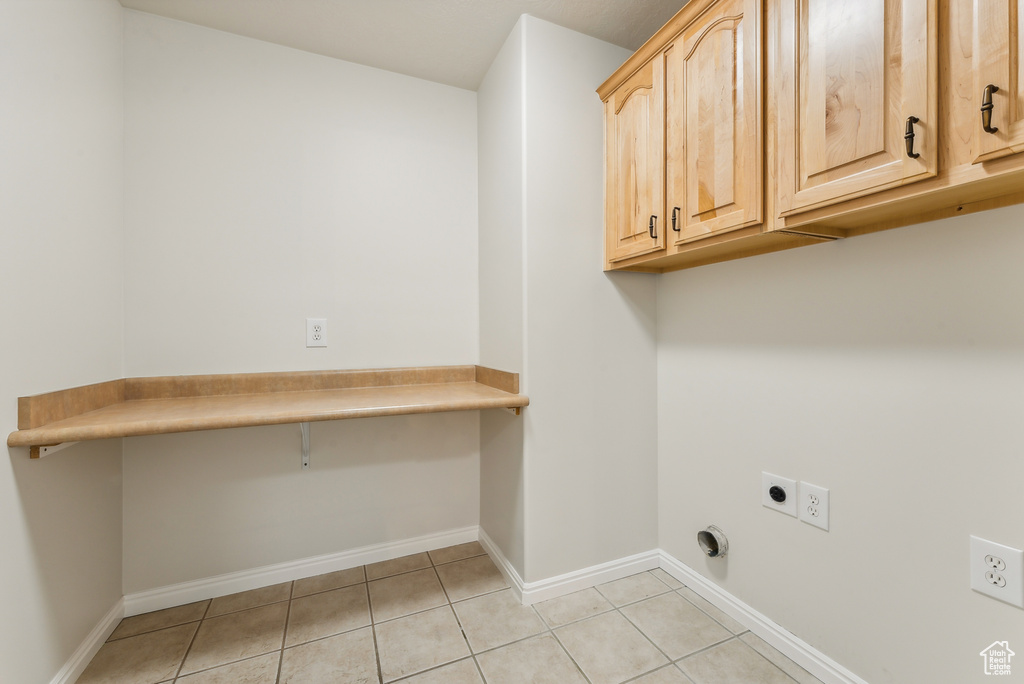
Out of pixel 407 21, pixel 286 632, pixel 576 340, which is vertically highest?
pixel 407 21

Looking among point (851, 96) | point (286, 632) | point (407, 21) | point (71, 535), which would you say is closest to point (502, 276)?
point (407, 21)

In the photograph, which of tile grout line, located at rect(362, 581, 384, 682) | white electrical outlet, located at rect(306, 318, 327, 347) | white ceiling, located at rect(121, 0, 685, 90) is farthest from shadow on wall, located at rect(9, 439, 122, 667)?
white ceiling, located at rect(121, 0, 685, 90)

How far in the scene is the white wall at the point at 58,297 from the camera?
1085mm

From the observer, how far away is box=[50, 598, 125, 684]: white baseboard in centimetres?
126

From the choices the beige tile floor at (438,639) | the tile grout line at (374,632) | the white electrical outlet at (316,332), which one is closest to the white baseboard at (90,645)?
the beige tile floor at (438,639)

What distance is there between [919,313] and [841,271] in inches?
8.7

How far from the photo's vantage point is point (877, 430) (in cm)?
115

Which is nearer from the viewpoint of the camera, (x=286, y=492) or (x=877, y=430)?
(x=877, y=430)

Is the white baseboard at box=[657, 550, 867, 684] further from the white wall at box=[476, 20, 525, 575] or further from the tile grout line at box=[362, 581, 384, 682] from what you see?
the tile grout line at box=[362, 581, 384, 682]

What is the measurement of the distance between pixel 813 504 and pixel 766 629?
49 cm

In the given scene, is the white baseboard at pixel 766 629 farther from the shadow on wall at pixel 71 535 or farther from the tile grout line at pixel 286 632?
the shadow on wall at pixel 71 535

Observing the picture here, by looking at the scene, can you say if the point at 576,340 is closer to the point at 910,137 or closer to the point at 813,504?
the point at 813,504

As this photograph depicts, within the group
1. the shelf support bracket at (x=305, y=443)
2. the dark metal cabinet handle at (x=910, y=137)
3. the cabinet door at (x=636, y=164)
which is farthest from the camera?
the shelf support bracket at (x=305, y=443)

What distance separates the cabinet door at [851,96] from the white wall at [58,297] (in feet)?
6.55
